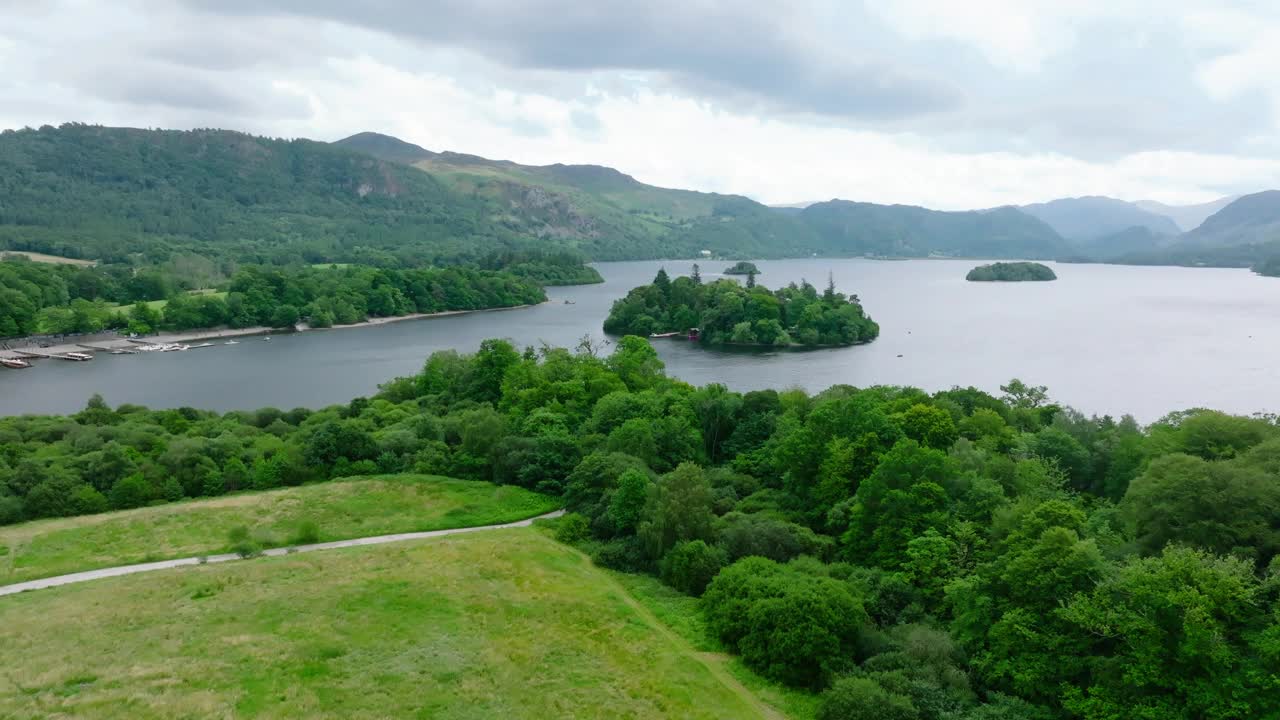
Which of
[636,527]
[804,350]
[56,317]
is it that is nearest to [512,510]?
[636,527]

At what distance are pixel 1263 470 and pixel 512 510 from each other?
3153 centimetres

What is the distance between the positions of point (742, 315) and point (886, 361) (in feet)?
94.0

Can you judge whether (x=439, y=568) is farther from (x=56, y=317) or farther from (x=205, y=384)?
(x=56, y=317)

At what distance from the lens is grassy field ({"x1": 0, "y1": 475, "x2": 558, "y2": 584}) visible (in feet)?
108

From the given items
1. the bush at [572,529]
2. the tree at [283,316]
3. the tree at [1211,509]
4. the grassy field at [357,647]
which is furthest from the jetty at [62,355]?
the tree at [1211,509]

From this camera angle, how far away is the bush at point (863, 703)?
20453 millimetres

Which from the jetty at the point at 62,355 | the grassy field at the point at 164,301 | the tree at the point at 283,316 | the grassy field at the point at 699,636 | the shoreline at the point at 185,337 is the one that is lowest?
the grassy field at the point at 699,636

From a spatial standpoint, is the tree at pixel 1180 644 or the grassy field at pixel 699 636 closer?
the tree at pixel 1180 644

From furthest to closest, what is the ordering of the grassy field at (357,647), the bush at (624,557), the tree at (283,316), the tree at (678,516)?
the tree at (283,316)
the bush at (624,557)
the tree at (678,516)
the grassy field at (357,647)

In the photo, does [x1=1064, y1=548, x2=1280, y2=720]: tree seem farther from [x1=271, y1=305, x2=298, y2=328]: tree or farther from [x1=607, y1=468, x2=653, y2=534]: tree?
[x1=271, y1=305, x2=298, y2=328]: tree

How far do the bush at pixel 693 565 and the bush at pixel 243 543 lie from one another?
59.5 feet

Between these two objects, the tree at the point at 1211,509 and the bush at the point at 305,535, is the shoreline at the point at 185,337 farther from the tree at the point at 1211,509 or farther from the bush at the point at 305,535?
the tree at the point at 1211,509

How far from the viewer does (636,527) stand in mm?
35219

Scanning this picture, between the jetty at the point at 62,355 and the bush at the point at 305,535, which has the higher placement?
the jetty at the point at 62,355
